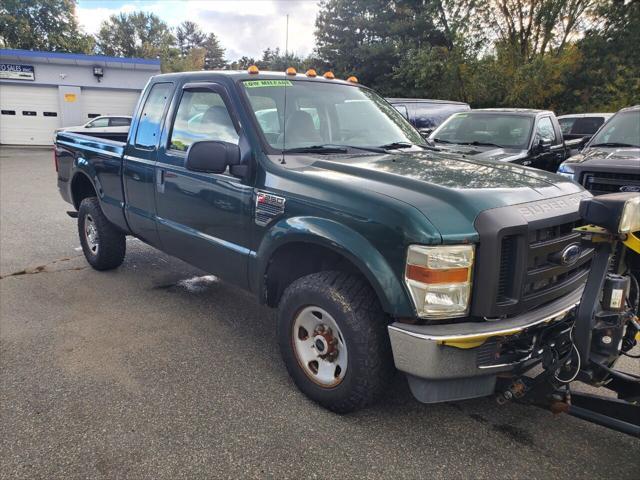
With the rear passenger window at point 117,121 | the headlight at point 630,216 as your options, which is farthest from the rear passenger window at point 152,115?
the rear passenger window at point 117,121

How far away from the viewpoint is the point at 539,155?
7547 millimetres

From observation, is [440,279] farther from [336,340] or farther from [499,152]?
[499,152]

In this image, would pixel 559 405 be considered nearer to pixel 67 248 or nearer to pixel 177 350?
pixel 177 350

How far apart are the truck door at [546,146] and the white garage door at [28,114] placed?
75.8ft

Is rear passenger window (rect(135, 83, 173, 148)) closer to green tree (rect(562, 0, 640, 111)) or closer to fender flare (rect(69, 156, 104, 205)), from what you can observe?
fender flare (rect(69, 156, 104, 205))

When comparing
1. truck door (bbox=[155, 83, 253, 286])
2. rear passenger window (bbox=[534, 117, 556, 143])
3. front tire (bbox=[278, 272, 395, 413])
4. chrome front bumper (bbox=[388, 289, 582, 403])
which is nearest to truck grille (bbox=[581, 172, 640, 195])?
rear passenger window (bbox=[534, 117, 556, 143])

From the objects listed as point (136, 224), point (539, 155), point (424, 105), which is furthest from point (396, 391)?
point (424, 105)

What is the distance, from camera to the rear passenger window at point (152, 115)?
13.9 feet

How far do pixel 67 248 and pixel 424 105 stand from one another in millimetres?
8631

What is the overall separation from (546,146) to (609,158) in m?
2.58

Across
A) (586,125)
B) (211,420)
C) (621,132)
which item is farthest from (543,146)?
(211,420)

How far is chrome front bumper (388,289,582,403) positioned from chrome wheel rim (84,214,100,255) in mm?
4066

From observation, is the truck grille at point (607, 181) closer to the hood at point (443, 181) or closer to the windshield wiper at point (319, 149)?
the hood at point (443, 181)

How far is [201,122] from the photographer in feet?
12.6
